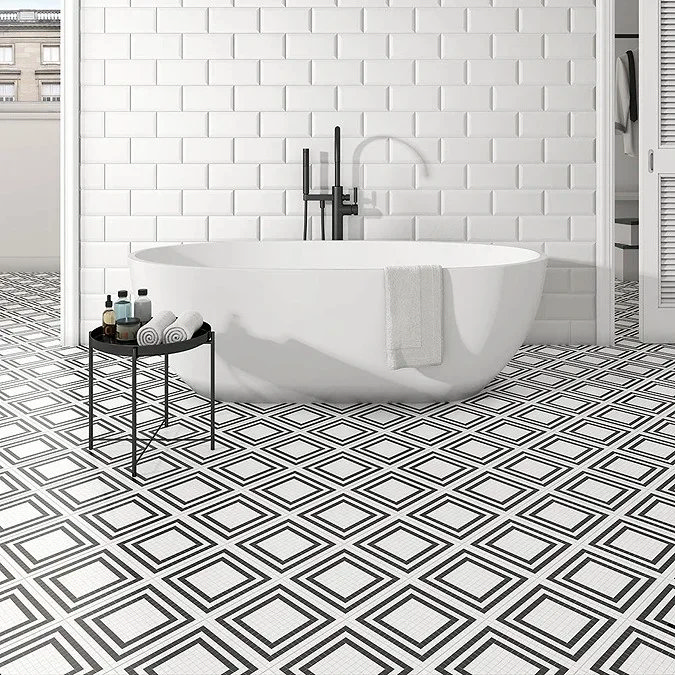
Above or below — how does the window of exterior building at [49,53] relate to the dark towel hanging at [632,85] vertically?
above

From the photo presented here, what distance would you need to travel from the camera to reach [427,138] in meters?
4.59

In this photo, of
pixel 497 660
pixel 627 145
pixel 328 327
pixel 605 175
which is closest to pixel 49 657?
pixel 497 660

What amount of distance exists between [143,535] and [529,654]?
1.09 metres

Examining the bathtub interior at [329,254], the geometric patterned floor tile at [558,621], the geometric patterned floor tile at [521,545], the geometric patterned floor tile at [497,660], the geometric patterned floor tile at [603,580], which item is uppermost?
the bathtub interior at [329,254]

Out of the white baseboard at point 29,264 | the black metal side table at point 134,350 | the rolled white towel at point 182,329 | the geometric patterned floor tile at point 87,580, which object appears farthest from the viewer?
the white baseboard at point 29,264

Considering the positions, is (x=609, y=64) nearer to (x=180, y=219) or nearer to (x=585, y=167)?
(x=585, y=167)

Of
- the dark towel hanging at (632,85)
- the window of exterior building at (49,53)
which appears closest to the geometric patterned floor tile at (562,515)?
the dark towel hanging at (632,85)

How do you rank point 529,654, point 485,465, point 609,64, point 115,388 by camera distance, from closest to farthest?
point 529,654, point 485,465, point 115,388, point 609,64

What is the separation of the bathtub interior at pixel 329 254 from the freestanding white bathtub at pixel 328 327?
683mm

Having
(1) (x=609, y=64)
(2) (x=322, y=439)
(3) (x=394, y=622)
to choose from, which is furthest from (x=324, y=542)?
Answer: (1) (x=609, y=64)

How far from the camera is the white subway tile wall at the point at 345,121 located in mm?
4527

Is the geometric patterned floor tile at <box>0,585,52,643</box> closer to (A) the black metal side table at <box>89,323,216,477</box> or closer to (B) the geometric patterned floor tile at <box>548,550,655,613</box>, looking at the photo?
(A) the black metal side table at <box>89,323,216,477</box>

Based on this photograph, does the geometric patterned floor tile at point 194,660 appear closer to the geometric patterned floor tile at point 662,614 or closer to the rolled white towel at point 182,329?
the geometric patterned floor tile at point 662,614

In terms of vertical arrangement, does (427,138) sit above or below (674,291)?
above
